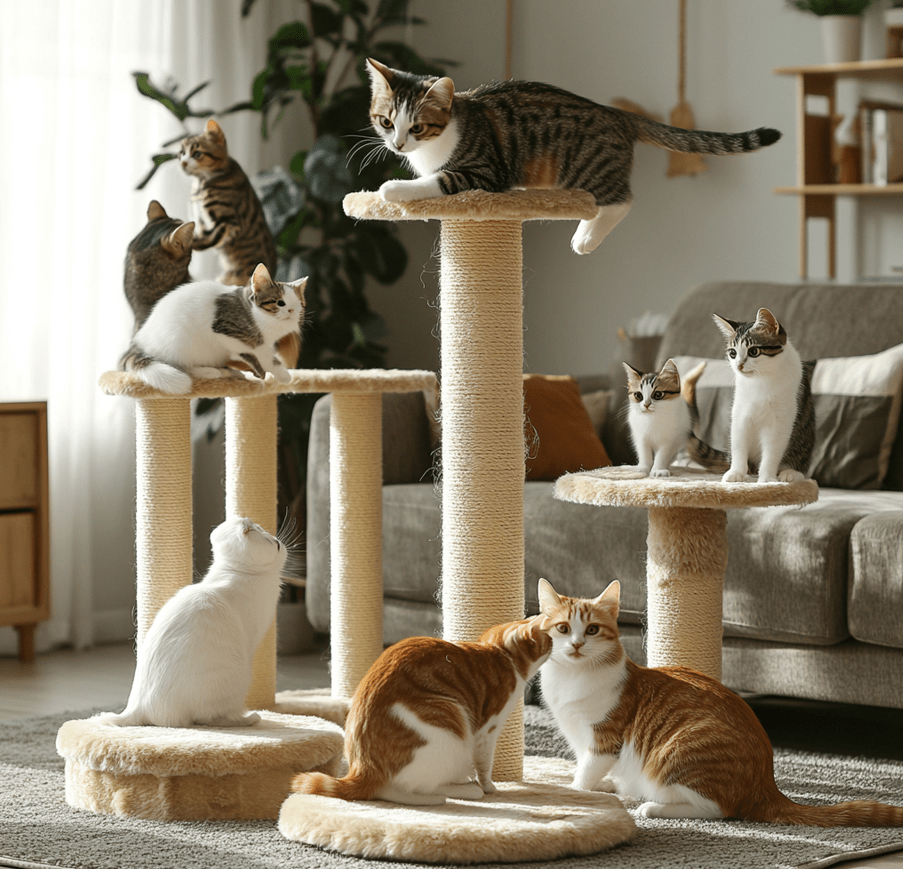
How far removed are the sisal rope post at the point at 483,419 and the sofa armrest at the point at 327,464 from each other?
1.15 m

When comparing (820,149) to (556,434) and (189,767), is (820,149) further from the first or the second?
(189,767)

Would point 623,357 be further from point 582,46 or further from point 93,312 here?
point 93,312

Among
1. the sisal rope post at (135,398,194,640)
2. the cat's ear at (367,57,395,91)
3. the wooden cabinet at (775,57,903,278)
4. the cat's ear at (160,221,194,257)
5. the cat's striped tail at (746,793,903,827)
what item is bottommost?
the cat's striped tail at (746,793,903,827)

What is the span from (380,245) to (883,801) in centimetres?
260

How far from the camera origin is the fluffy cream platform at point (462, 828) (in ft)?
6.42

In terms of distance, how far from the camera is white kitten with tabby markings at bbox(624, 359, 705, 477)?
242 cm

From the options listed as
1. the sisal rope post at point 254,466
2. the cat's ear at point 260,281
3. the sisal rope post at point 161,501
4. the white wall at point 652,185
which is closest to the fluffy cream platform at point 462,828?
the sisal rope post at point 161,501

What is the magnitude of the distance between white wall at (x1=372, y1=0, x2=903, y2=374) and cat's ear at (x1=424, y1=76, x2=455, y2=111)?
186 centimetres

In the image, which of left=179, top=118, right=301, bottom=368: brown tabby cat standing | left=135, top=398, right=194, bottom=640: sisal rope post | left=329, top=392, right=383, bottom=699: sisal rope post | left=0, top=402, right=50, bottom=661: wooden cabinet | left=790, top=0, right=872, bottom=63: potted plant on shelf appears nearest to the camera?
left=135, top=398, right=194, bottom=640: sisal rope post

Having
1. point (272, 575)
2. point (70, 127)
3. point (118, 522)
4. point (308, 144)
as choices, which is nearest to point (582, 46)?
point (308, 144)

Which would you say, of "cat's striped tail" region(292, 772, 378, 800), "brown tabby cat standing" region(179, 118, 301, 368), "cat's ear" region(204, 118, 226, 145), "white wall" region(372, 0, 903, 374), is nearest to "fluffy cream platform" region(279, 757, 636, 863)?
"cat's striped tail" region(292, 772, 378, 800)

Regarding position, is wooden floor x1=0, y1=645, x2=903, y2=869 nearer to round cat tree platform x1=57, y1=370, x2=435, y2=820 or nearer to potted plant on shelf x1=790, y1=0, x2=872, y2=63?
round cat tree platform x1=57, y1=370, x2=435, y2=820

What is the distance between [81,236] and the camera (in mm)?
4137

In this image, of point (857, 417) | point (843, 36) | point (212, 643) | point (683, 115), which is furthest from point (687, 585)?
point (683, 115)
